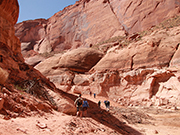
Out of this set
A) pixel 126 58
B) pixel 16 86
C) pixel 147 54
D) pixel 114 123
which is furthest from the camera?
pixel 126 58

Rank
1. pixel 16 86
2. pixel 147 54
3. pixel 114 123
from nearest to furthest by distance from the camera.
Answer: pixel 16 86 < pixel 114 123 < pixel 147 54

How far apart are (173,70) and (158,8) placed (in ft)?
66.1

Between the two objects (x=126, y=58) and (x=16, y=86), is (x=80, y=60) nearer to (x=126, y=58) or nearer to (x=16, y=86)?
(x=126, y=58)

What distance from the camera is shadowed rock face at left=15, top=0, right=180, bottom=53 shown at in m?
29.6

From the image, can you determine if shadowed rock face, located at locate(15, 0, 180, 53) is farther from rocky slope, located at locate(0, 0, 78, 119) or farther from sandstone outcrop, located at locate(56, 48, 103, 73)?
rocky slope, located at locate(0, 0, 78, 119)

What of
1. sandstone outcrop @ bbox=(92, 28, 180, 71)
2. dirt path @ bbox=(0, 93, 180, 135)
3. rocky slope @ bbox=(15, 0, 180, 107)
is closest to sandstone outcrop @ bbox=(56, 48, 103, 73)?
rocky slope @ bbox=(15, 0, 180, 107)

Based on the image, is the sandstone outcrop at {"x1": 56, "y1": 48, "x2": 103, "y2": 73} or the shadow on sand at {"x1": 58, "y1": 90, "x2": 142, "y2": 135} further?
the sandstone outcrop at {"x1": 56, "y1": 48, "x2": 103, "y2": 73}

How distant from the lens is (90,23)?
39.0m

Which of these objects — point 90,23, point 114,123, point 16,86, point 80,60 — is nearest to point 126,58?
point 80,60

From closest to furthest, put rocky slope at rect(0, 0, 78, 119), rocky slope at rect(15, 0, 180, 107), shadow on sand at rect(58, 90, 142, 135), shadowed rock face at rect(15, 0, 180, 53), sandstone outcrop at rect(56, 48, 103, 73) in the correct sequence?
rocky slope at rect(0, 0, 78, 119), shadow on sand at rect(58, 90, 142, 135), rocky slope at rect(15, 0, 180, 107), sandstone outcrop at rect(56, 48, 103, 73), shadowed rock face at rect(15, 0, 180, 53)

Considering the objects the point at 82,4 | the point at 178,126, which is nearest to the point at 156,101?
the point at 178,126

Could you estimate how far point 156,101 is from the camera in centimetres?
1395

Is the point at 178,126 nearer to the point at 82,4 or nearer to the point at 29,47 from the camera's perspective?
the point at 82,4

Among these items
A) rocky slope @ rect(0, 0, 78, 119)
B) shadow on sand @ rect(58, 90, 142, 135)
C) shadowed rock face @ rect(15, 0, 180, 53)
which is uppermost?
shadowed rock face @ rect(15, 0, 180, 53)
